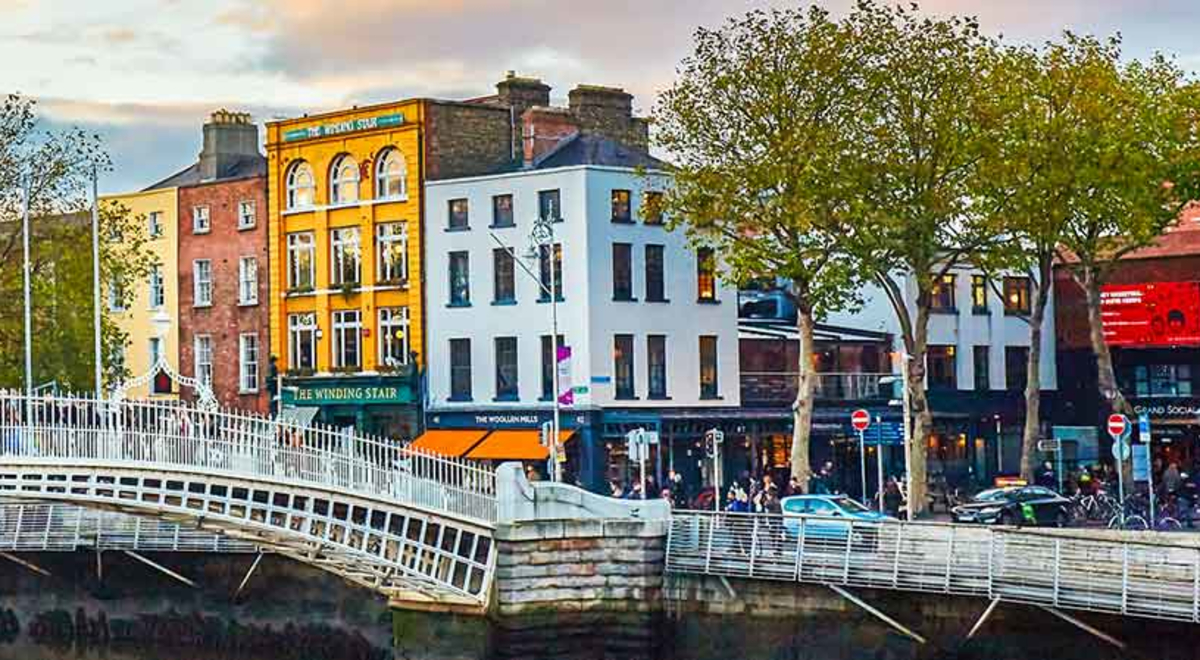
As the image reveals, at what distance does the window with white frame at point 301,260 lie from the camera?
80375mm

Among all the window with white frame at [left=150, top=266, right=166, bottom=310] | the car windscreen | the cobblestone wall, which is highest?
the window with white frame at [left=150, top=266, right=166, bottom=310]

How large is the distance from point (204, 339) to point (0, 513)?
1093 inches

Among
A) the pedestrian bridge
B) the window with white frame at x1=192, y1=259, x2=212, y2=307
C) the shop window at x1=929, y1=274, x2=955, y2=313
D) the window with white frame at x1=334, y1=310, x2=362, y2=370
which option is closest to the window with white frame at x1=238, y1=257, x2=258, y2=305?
the window with white frame at x1=192, y1=259, x2=212, y2=307

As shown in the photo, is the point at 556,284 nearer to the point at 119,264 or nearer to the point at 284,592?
the point at 119,264

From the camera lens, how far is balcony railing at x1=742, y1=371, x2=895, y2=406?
7756 cm

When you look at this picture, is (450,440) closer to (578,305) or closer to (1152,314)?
(578,305)

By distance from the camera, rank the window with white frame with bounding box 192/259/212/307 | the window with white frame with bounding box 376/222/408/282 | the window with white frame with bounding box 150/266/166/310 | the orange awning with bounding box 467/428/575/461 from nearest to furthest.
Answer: the orange awning with bounding box 467/428/575/461 < the window with white frame with bounding box 376/222/408/282 < the window with white frame with bounding box 192/259/212/307 < the window with white frame with bounding box 150/266/166/310

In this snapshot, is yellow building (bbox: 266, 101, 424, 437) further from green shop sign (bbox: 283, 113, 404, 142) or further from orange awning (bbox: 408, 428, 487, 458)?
orange awning (bbox: 408, 428, 487, 458)

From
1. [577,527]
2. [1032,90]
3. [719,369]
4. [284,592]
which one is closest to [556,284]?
[719,369]

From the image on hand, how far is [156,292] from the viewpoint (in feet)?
282

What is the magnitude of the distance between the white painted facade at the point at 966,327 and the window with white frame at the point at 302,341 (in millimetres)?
18080

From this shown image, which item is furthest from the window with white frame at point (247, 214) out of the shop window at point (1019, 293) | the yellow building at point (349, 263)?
the shop window at point (1019, 293)

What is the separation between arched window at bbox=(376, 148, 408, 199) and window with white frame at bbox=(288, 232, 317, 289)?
3709 mm

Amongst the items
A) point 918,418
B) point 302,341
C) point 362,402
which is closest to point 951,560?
point 918,418
